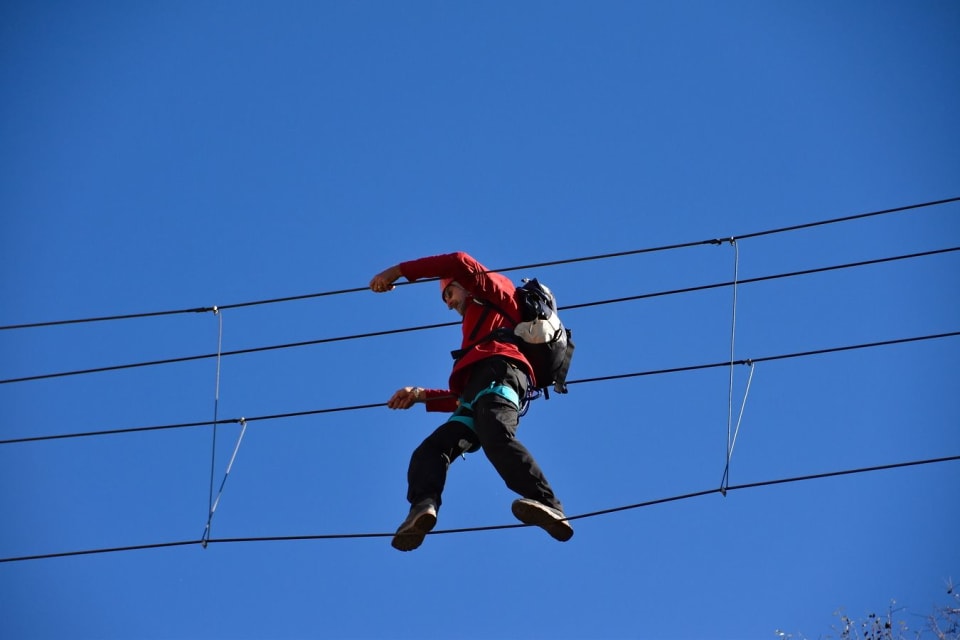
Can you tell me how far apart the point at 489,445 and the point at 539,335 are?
2.18 ft

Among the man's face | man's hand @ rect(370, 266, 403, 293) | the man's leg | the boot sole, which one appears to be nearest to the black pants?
the man's leg

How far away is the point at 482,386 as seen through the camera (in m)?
6.26

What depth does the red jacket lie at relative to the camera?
6.40m

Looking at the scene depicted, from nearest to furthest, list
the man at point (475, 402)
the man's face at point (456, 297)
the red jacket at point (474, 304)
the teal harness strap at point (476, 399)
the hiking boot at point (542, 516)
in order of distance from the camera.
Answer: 1. the hiking boot at point (542, 516)
2. the man at point (475, 402)
3. the teal harness strap at point (476, 399)
4. the red jacket at point (474, 304)
5. the man's face at point (456, 297)

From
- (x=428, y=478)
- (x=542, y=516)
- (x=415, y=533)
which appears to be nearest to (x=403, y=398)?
(x=428, y=478)

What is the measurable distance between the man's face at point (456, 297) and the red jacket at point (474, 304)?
0.10ft

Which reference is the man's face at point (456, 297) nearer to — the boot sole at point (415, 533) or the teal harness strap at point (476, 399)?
the teal harness strap at point (476, 399)

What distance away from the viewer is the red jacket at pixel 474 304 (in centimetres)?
640

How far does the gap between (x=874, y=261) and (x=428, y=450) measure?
97.2 inches

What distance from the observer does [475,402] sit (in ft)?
20.5

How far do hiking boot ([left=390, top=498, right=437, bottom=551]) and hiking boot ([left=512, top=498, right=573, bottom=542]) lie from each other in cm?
37

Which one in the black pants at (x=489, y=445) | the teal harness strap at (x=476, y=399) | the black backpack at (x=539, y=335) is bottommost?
the black pants at (x=489, y=445)

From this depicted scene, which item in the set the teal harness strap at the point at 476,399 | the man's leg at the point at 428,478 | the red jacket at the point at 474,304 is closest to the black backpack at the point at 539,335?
the red jacket at the point at 474,304

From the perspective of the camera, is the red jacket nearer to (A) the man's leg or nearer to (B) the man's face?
(B) the man's face
